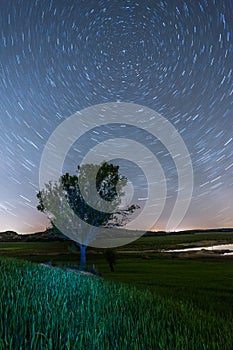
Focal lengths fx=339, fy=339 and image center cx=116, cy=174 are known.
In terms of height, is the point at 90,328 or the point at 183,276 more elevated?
the point at 183,276

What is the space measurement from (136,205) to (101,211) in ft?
14.6

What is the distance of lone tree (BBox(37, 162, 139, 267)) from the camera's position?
40375 millimetres

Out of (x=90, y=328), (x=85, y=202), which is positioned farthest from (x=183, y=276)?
(x=90, y=328)

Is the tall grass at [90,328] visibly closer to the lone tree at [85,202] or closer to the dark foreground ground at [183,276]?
the dark foreground ground at [183,276]

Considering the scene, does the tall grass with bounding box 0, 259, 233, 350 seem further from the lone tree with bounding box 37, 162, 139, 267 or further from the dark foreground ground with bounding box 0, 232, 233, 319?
the lone tree with bounding box 37, 162, 139, 267

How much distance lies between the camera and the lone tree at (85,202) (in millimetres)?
40375

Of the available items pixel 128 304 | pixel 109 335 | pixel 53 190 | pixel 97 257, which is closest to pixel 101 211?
pixel 53 190

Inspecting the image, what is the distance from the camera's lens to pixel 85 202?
133 feet

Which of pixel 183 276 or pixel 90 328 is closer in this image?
pixel 90 328

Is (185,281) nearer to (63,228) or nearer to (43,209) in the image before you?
(63,228)

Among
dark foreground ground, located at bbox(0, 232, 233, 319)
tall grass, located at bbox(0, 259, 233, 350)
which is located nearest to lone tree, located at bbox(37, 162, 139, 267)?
dark foreground ground, located at bbox(0, 232, 233, 319)

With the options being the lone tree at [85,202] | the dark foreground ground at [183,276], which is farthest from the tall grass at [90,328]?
the lone tree at [85,202]

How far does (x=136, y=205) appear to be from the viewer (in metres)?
41.4

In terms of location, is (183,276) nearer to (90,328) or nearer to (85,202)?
(85,202)
